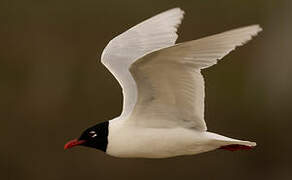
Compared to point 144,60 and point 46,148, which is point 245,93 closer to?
point 46,148

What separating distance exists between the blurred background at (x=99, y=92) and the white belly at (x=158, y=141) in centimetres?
365

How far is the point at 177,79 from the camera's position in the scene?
5477 mm

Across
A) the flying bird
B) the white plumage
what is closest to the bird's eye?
the flying bird

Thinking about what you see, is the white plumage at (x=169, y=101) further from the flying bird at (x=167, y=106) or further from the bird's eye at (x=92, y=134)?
the bird's eye at (x=92, y=134)

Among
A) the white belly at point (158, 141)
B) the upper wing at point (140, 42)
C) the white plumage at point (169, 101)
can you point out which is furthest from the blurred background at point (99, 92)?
the white belly at point (158, 141)

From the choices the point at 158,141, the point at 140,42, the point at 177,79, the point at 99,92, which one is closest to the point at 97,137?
the point at 158,141

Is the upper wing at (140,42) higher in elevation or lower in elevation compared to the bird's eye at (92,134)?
→ higher

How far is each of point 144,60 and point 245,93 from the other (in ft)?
16.9

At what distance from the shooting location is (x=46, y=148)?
9.73 metres

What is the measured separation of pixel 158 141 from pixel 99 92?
13.1 ft

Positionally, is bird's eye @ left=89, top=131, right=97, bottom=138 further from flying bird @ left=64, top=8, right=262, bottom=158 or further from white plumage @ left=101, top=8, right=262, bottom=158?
white plumage @ left=101, top=8, right=262, bottom=158

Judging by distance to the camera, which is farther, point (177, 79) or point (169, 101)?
point (169, 101)

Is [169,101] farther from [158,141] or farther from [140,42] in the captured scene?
[140,42]

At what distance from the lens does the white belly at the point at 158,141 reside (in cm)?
573
